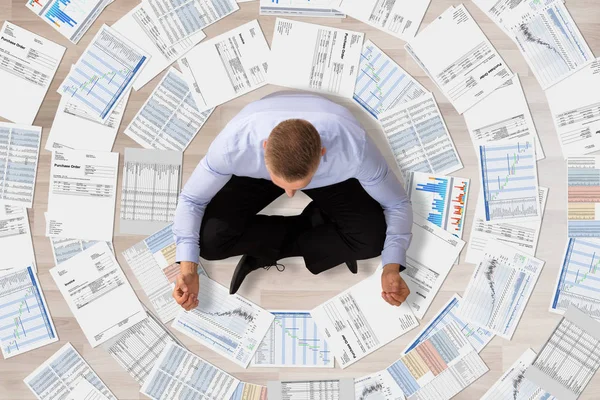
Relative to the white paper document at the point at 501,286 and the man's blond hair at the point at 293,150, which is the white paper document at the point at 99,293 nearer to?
the man's blond hair at the point at 293,150

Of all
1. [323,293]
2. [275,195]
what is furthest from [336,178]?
[323,293]

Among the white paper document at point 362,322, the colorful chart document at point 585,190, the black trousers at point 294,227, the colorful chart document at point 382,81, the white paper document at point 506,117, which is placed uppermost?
the colorful chart document at point 382,81

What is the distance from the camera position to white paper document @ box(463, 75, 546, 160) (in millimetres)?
2002

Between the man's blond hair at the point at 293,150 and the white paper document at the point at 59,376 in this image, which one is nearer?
the man's blond hair at the point at 293,150

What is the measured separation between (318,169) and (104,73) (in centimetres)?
101

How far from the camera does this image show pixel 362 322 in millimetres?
2043

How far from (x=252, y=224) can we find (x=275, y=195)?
0.45 ft

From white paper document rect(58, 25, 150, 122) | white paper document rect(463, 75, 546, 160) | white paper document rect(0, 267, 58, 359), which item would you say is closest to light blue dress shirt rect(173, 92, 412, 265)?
white paper document rect(463, 75, 546, 160)

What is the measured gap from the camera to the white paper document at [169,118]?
2041 mm

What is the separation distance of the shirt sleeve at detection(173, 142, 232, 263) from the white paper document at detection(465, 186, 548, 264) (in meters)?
0.98

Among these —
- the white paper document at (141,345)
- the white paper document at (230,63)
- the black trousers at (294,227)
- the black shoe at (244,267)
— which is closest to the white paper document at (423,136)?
the black trousers at (294,227)

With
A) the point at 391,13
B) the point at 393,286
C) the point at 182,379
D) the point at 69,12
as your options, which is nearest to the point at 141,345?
the point at 182,379

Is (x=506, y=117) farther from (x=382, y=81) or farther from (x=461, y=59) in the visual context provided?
(x=382, y=81)

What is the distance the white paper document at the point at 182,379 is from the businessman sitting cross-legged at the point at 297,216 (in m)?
0.30
